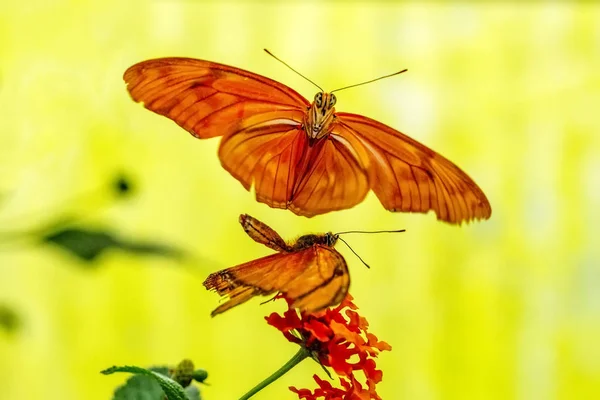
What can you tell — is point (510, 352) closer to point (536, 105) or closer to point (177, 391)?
point (536, 105)

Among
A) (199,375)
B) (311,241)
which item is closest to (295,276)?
(311,241)

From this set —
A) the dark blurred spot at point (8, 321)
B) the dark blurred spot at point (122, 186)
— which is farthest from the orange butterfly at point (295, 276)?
the dark blurred spot at point (8, 321)

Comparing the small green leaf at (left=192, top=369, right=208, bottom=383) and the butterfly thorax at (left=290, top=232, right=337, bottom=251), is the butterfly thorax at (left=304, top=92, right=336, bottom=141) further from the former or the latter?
the small green leaf at (left=192, top=369, right=208, bottom=383)

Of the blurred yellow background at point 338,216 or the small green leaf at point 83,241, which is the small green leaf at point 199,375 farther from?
the blurred yellow background at point 338,216

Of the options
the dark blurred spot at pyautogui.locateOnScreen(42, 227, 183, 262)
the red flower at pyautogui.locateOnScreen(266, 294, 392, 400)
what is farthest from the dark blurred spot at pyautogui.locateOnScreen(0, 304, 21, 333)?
the red flower at pyautogui.locateOnScreen(266, 294, 392, 400)

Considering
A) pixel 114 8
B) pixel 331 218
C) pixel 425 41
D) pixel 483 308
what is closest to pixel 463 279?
pixel 483 308

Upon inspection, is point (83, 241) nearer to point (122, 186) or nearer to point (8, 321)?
point (122, 186)
